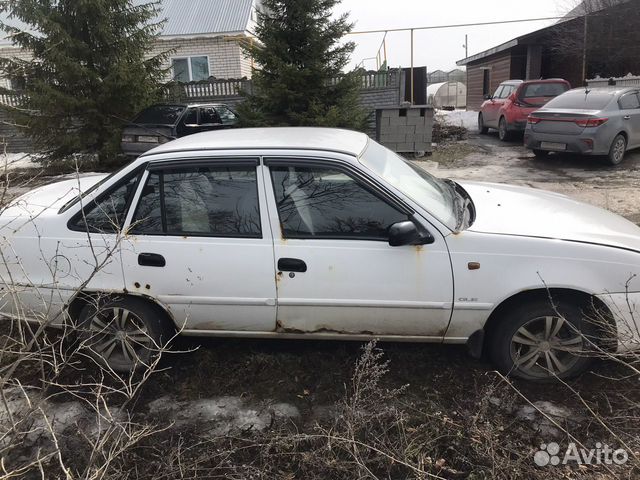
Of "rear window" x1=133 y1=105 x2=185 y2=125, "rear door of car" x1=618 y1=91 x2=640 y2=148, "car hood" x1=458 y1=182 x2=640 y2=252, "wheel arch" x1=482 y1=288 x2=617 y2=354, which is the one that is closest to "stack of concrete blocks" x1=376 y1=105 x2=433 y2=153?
"rear door of car" x1=618 y1=91 x2=640 y2=148

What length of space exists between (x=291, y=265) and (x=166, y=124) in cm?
833

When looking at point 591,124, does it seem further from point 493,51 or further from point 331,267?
point 493,51

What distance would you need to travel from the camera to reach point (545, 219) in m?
3.15

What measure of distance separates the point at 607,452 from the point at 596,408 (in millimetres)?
357

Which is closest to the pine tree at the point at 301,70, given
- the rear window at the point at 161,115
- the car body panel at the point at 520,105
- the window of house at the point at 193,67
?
the rear window at the point at 161,115

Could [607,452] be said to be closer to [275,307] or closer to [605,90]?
[275,307]

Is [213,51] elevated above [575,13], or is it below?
below

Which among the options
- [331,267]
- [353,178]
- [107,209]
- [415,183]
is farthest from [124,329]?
[415,183]

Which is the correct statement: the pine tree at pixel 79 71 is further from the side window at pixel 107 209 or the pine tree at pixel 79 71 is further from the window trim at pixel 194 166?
the window trim at pixel 194 166

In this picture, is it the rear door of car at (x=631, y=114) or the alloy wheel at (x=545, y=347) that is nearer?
the alloy wheel at (x=545, y=347)

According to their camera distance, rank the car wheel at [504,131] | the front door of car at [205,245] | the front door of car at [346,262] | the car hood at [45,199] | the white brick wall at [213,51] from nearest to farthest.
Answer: the front door of car at [346,262], the front door of car at [205,245], the car hood at [45,199], the car wheel at [504,131], the white brick wall at [213,51]

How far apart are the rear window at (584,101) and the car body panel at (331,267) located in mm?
7850

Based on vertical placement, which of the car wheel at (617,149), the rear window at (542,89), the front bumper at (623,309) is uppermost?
the rear window at (542,89)

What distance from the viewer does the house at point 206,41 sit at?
17.9 m
